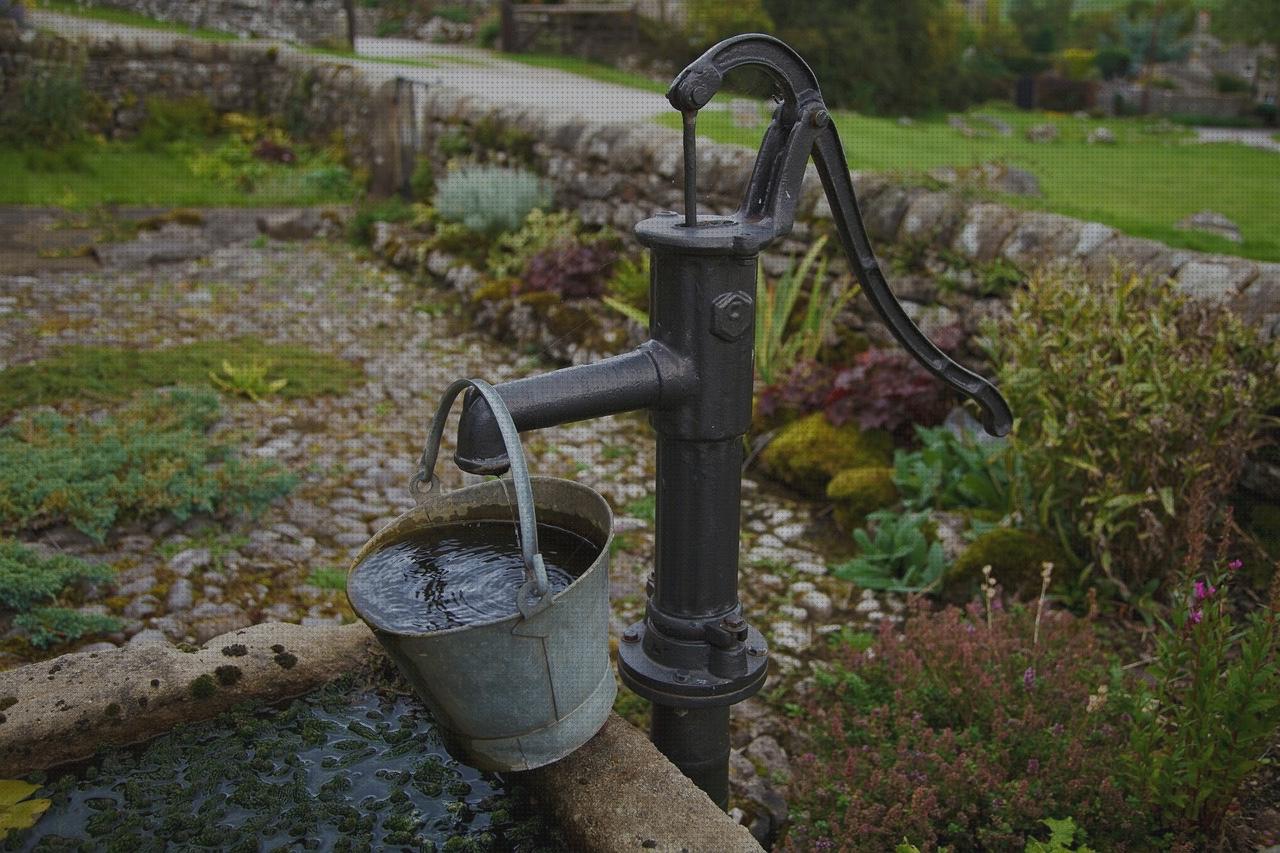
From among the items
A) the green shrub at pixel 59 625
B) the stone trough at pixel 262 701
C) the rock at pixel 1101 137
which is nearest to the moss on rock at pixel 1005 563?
the stone trough at pixel 262 701

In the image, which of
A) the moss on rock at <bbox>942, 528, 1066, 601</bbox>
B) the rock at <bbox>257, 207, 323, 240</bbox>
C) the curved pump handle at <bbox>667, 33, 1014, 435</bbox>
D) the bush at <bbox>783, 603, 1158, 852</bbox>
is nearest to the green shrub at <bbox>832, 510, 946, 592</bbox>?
the moss on rock at <bbox>942, 528, 1066, 601</bbox>

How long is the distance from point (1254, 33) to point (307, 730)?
1979 cm

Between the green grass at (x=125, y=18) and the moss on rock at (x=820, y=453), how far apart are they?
521 inches

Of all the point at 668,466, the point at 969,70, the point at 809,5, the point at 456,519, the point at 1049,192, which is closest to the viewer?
the point at 668,466

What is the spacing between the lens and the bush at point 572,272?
255 inches

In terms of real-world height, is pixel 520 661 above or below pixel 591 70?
below

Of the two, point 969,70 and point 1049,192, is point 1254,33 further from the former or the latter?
point 1049,192

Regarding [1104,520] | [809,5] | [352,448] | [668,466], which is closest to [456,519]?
[668,466]

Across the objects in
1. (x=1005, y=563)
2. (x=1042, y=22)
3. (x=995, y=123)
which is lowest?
(x=1005, y=563)

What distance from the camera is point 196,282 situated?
7.46m

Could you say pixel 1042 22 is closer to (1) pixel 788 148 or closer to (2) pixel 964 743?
(2) pixel 964 743

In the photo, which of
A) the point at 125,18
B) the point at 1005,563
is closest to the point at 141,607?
the point at 1005,563

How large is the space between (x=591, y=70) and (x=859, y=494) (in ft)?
40.0

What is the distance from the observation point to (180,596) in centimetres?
339
